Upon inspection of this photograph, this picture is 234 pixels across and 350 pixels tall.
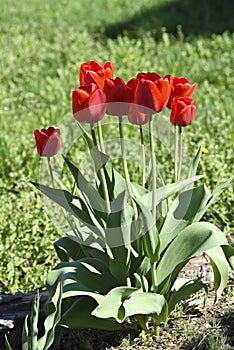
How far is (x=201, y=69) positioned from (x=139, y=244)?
3.70 m

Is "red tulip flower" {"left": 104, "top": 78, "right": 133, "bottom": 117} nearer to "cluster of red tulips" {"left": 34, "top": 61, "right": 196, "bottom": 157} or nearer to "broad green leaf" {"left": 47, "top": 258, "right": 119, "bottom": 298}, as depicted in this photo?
"cluster of red tulips" {"left": 34, "top": 61, "right": 196, "bottom": 157}

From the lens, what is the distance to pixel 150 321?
2.80 metres

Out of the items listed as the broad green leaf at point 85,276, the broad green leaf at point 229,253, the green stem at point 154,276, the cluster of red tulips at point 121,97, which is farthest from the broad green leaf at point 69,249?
the cluster of red tulips at point 121,97

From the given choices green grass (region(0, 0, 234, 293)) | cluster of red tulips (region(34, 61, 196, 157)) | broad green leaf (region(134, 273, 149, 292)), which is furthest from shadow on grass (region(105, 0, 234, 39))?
broad green leaf (region(134, 273, 149, 292))

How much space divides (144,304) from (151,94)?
76 cm

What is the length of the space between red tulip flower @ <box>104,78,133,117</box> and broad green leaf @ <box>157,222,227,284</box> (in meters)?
0.53

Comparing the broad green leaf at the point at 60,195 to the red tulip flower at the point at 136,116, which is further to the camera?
the broad green leaf at the point at 60,195

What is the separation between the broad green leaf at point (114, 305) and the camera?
92.4 inches

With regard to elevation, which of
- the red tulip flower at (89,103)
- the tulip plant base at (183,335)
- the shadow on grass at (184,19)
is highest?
the shadow on grass at (184,19)

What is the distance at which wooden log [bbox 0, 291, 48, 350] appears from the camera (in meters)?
2.77

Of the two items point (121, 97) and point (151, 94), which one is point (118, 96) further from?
point (151, 94)

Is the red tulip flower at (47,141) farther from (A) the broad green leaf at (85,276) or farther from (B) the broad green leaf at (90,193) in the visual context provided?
(A) the broad green leaf at (85,276)

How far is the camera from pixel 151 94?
2236 mm

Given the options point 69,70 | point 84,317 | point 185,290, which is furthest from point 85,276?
point 69,70
